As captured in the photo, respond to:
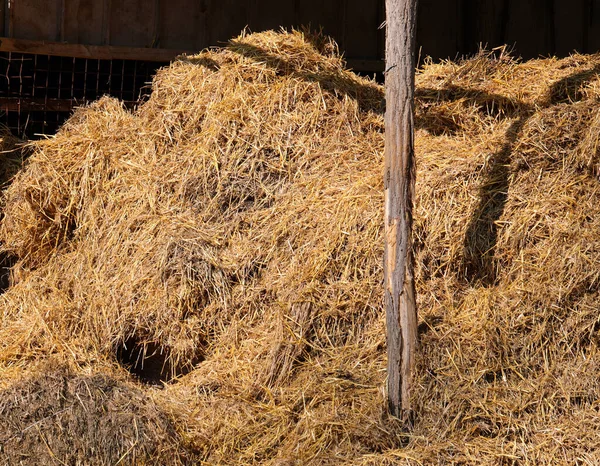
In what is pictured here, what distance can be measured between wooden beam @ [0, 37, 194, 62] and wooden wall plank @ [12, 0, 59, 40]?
143mm

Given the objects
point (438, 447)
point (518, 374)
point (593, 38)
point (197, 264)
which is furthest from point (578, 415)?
point (593, 38)

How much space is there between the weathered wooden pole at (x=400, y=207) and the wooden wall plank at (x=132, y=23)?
14.0 ft

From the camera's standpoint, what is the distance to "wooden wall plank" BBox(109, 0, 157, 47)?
9336 millimetres

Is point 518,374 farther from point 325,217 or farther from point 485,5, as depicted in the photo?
point 485,5

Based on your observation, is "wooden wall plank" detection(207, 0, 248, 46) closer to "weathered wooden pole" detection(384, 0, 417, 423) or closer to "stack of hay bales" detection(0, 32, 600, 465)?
"stack of hay bales" detection(0, 32, 600, 465)

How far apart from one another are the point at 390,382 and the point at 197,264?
180cm

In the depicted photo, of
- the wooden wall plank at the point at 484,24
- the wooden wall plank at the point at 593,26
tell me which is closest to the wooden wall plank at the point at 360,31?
the wooden wall plank at the point at 484,24

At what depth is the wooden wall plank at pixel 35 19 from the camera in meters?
8.77

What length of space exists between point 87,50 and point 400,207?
456 centimetres

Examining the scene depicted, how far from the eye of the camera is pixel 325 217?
663 centimetres

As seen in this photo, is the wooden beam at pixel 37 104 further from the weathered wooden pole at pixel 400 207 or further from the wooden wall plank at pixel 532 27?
the wooden wall plank at pixel 532 27

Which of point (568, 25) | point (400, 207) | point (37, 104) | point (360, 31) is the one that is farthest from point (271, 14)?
point (400, 207)

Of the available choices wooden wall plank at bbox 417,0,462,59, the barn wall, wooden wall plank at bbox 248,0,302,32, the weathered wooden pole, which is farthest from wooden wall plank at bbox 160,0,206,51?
the weathered wooden pole

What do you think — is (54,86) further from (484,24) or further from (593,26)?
(593,26)
